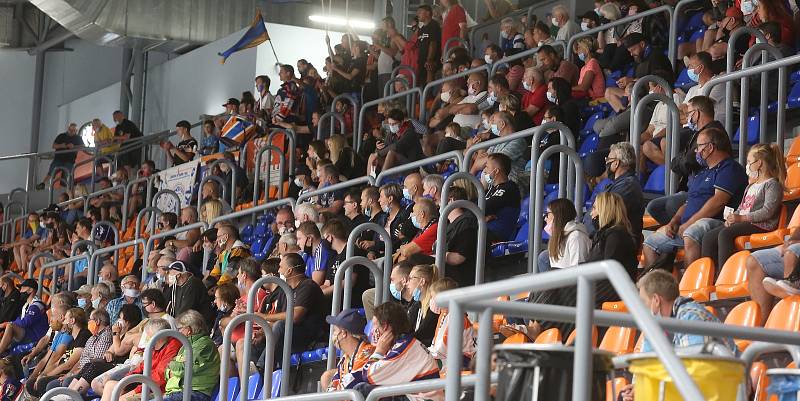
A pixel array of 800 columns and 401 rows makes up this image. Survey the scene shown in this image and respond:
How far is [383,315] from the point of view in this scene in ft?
20.6

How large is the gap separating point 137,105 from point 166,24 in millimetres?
2133

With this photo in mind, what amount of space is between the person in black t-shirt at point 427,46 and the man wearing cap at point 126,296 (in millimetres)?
3631

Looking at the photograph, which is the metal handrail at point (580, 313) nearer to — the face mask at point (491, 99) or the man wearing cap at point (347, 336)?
the man wearing cap at point (347, 336)

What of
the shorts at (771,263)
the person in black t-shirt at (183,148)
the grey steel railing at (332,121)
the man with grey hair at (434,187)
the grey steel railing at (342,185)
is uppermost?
the person in black t-shirt at (183,148)

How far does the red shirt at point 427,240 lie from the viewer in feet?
27.4

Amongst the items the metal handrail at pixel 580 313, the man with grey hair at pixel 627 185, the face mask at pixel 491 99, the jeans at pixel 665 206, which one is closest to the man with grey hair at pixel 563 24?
the face mask at pixel 491 99

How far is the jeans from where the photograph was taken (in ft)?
23.9

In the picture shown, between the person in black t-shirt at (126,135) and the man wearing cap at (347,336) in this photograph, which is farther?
the person in black t-shirt at (126,135)

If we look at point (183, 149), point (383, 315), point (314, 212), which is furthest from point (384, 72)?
point (383, 315)

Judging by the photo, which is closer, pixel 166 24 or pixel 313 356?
pixel 313 356

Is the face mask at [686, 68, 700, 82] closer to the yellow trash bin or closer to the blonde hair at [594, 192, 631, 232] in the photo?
the blonde hair at [594, 192, 631, 232]

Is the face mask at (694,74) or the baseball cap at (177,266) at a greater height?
the face mask at (694,74)

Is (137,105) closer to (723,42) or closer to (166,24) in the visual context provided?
(166,24)

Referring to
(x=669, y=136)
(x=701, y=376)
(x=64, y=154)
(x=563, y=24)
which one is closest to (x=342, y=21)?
(x=64, y=154)
